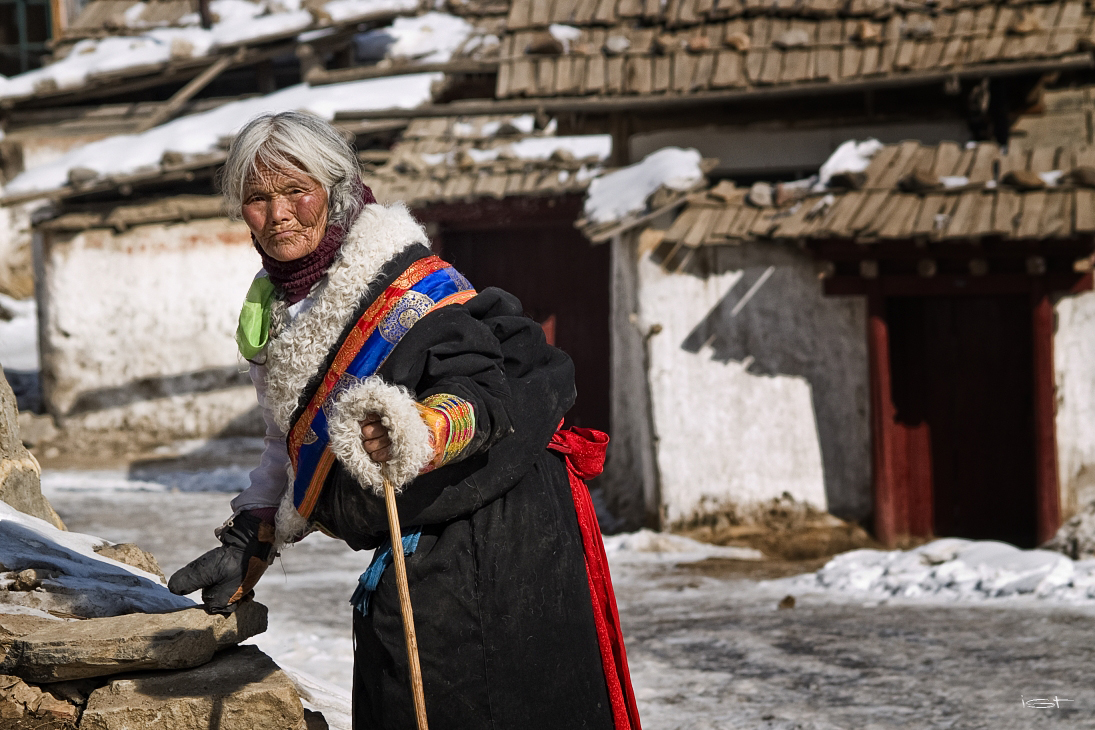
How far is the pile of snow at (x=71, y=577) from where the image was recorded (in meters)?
2.93

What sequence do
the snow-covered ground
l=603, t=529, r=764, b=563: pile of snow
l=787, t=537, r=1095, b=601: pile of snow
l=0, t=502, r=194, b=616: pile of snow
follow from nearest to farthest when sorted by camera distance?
l=0, t=502, r=194, b=616: pile of snow, the snow-covered ground, l=787, t=537, r=1095, b=601: pile of snow, l=603, t=529, r=764, b=563: pile of snow

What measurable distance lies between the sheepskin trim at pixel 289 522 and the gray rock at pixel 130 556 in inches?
52.4

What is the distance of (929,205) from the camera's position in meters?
7.02

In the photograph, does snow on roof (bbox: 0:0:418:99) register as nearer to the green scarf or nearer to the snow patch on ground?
the snow patch on ground

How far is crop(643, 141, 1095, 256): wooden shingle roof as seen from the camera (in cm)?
668

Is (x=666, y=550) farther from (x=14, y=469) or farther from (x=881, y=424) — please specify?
(x=14, y=469)

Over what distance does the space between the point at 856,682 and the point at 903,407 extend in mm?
3461

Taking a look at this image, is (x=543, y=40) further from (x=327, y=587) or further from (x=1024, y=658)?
(x=1024, y=658)

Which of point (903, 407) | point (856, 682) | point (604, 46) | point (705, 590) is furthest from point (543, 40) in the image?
point (856, 682)

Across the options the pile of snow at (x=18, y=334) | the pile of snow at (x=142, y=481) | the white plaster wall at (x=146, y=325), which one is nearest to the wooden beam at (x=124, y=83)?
the white plaster wall at (x=146, y=325)

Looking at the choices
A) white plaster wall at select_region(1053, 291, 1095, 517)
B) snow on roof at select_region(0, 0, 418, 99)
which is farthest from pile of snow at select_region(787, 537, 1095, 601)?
snow on roof at select_region(0, 0, 418, 99)

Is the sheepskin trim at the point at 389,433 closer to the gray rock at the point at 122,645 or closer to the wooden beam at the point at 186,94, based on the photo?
the gray rock at the point at 122,645

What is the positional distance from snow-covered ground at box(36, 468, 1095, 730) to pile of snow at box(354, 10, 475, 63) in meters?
7.49

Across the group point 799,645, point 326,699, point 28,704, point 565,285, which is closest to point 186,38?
point 565,285
